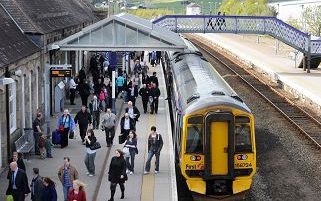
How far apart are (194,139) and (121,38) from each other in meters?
9.94

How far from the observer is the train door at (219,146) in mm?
13203

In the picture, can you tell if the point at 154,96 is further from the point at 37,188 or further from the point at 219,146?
the point at 37,188

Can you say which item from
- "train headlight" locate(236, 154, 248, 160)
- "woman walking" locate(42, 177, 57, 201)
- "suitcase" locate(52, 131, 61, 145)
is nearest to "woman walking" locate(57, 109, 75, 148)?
"suitcase" locate(52, 131, 61, 145)

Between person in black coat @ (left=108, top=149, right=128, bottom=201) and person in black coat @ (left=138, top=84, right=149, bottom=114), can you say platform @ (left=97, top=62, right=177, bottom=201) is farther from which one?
person in black coat @ (left=138, top=84, right=149, bottom=114)

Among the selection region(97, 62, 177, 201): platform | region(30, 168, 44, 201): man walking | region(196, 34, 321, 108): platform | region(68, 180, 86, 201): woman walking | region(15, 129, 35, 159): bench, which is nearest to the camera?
region(68, 180, 86, 201): woman walking

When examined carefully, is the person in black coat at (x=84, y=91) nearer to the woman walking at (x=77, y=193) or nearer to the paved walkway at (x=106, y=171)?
the paved walkway at (x=106, y=171)

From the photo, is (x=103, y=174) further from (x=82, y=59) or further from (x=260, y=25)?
(x=260, y=25)

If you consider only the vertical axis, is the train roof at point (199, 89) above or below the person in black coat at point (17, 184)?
above

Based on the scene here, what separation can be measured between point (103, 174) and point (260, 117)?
10.8m

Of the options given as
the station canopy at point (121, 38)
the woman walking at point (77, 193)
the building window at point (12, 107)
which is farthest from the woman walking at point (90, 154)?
the station canopy at point (121, 38)

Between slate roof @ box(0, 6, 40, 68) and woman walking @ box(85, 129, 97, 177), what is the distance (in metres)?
2.70

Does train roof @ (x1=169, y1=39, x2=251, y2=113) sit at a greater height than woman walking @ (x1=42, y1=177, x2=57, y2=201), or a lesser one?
greater

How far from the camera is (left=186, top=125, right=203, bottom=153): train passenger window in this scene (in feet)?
44.2

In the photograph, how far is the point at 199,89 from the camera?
590 inches
